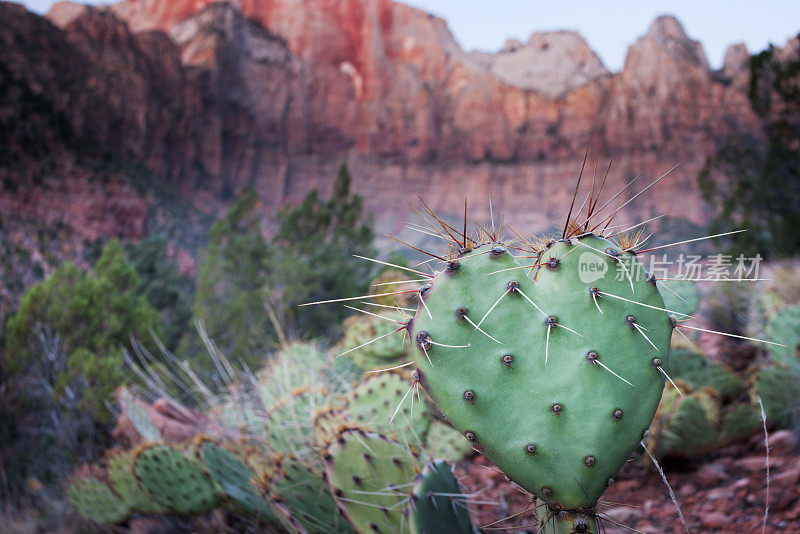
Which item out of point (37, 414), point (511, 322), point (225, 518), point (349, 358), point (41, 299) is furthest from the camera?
point (41, 299)

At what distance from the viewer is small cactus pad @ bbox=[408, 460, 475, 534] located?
3.19 feet

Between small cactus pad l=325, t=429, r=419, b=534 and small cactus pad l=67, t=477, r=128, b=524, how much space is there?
1.52 metres

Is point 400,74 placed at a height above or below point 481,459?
above

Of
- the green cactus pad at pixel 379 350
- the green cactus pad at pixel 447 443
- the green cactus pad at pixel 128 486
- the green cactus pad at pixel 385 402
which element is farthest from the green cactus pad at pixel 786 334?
the green cactus pad at pixel 128 486

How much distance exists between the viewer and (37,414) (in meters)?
3.95

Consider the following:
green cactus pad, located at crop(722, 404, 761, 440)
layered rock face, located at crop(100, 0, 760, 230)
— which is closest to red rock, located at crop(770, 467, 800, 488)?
green cactus pad, located at crop(722, 404, 761, 440)

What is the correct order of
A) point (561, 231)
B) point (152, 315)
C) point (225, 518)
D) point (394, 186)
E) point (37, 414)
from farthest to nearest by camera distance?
point (394, 186)
point (152, 315)
point (37, 414)
point (225, 518)
point (561, 231)

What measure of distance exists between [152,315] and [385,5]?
29.4m

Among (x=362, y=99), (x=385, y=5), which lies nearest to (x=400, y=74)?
(x=362, y=99)

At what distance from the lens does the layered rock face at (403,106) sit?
2375 centimetres

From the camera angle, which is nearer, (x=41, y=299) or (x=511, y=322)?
(x=511, y=322)

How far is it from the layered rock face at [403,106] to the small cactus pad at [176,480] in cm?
2251

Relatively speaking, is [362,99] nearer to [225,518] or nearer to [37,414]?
[37,414]

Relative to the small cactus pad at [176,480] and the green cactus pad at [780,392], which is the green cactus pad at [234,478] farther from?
the green cactus pad at [780,392]
